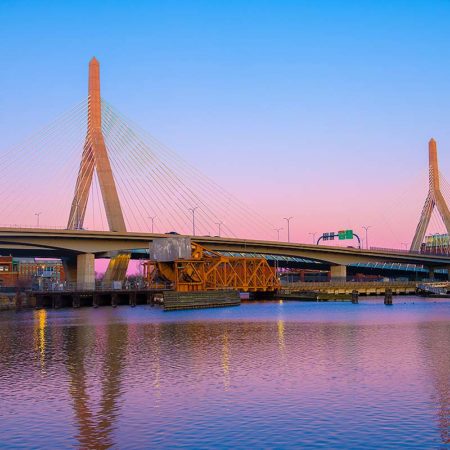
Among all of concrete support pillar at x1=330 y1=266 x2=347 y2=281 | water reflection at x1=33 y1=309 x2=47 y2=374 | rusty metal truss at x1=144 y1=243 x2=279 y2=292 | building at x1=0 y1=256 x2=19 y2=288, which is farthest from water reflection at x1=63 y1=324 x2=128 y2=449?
building at x1=0 y1=256 x2=19 y2=288

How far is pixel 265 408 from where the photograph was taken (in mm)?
23406

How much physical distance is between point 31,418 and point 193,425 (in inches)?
215

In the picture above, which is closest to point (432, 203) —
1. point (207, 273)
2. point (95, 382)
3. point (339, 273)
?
point (339, 273)

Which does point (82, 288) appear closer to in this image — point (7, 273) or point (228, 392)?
point (7, 273)

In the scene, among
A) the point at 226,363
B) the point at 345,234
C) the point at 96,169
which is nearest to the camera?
the point at 226,363

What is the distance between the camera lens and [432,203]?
16500 centimetres

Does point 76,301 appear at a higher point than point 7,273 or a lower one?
lower

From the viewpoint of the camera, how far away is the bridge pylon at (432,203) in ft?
527

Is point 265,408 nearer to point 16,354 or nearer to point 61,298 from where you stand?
point 16,354

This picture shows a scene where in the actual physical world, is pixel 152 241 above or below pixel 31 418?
above

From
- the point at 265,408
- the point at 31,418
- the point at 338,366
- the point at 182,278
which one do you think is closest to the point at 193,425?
the point at 265,408

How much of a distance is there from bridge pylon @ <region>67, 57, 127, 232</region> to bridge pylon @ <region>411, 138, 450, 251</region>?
79073 millimetres

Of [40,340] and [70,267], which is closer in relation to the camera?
[40,340]

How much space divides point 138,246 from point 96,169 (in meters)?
26.4
